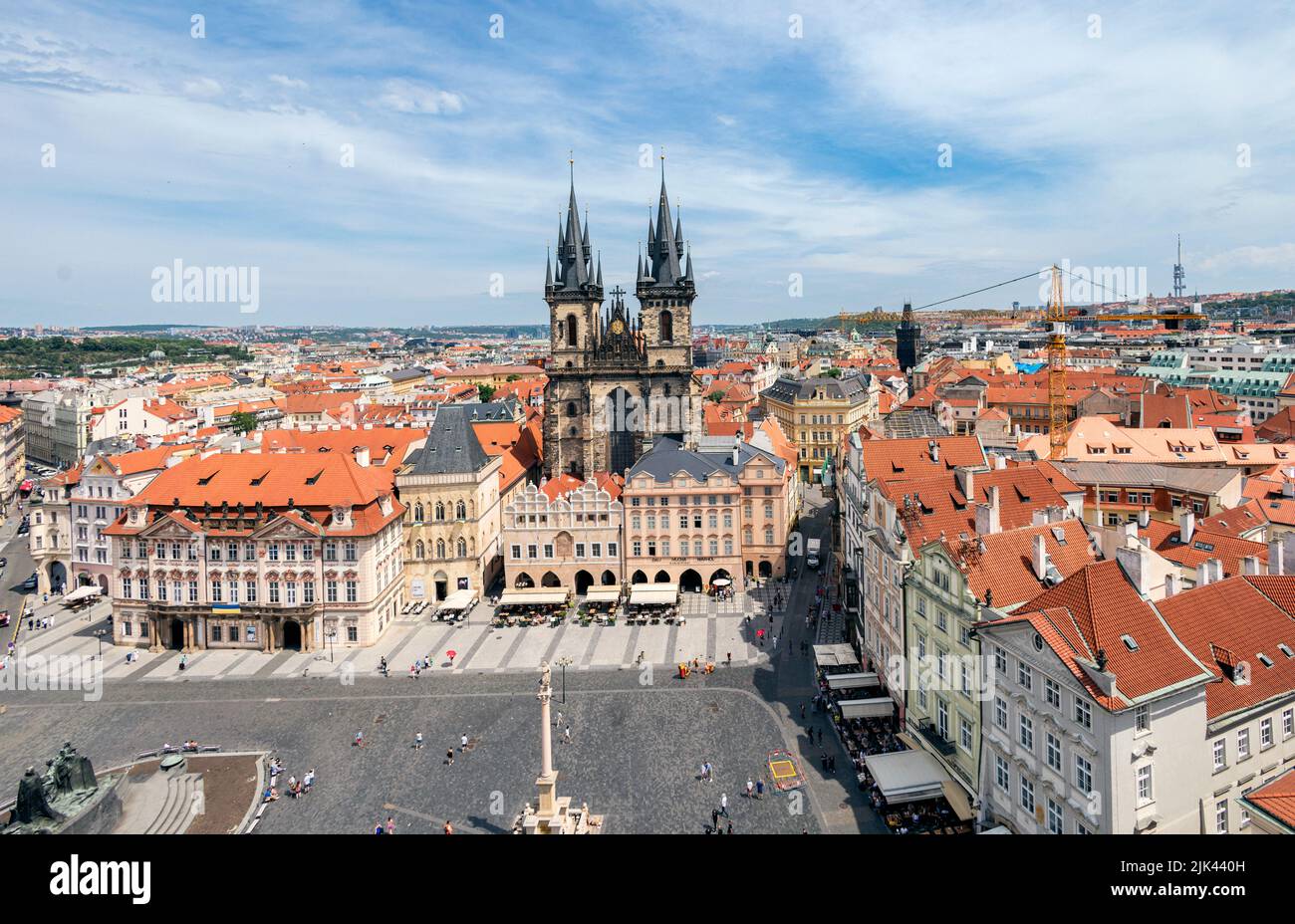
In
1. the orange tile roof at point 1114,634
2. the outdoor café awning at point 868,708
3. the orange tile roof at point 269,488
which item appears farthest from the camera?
the orange tile roof at point 269,488

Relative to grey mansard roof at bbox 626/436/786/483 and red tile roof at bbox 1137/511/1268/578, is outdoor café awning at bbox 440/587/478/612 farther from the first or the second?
red tile roof at bbox 1137/511/1268/578

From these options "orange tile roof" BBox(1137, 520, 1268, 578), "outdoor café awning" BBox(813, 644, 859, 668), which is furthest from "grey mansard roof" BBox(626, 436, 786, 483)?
"orange tile roof" BBox(1137, 520, 1268, 578)

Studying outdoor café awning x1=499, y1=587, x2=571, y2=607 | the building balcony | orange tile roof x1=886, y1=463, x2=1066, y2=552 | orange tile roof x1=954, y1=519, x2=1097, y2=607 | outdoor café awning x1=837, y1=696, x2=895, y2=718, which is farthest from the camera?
outdoor café awning x1=499, y1=587, x2=571, y2=607

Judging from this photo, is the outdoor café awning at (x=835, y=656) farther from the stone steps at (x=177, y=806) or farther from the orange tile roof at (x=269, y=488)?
the stone steps at (x=177, y=806)

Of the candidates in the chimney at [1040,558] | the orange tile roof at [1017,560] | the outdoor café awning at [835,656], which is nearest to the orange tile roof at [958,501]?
the orange tile roof at [1017,560]

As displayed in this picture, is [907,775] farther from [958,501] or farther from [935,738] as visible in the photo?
[958,501]
